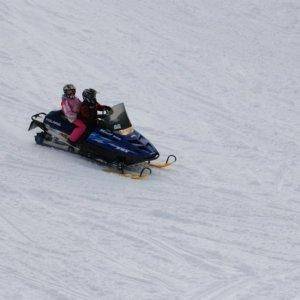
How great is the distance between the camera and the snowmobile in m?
12.2

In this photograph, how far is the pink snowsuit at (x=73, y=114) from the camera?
41.1 feet

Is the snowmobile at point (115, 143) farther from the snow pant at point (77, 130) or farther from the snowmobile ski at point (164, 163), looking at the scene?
the snow pant at point (77, 130)

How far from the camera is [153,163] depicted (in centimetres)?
1295

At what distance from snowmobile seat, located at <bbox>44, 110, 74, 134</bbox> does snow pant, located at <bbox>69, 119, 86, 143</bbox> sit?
17 cm

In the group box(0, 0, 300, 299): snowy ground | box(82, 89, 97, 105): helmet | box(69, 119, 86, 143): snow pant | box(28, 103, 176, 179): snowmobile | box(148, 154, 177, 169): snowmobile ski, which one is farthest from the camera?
box(148, 154, 177, 169): snowmobile ski

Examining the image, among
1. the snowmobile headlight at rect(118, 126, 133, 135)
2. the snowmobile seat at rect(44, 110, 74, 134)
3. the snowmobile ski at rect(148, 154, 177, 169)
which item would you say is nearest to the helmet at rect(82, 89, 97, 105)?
the snowmobile seat at rect(44, 110, 74, 134)

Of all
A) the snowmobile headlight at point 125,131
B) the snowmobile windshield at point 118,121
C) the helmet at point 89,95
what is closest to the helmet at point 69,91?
the helmet at point 89,95

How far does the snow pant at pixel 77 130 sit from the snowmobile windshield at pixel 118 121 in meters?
0.46

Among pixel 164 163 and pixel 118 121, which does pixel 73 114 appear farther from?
pixel 164 163

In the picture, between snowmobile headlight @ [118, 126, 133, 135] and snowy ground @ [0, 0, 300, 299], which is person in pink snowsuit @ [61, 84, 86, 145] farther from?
snowmobile headlight @ [118, 126, 133, 135]

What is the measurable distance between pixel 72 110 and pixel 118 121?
93 cm

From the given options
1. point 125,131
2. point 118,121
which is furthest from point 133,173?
point 118,121

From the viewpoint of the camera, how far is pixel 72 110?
1262cm

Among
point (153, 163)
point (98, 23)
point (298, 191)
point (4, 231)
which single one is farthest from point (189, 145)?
point (98, 23)
